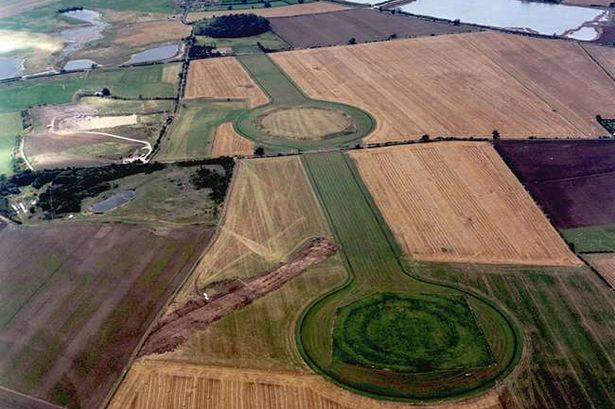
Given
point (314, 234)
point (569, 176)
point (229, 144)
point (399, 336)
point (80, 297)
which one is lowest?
point (399, 336)

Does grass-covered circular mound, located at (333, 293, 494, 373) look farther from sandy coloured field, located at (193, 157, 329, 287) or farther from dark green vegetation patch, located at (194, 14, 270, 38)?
dark green vegetation patch, located at (194, 14, 270, 38)

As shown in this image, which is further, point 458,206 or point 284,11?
point 284,11

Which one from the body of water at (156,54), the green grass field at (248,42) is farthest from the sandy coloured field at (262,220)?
the body of water at (156,54)

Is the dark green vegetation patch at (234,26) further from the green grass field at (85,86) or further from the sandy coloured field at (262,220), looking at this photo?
the sandy coloured field at (262,220)

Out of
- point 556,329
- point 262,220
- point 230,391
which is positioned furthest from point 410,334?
point 262,220

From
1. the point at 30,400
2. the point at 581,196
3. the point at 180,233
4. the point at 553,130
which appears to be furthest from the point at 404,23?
the point at 30,400

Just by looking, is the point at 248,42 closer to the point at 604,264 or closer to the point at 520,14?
the point at 520,14
